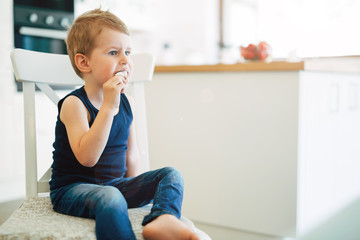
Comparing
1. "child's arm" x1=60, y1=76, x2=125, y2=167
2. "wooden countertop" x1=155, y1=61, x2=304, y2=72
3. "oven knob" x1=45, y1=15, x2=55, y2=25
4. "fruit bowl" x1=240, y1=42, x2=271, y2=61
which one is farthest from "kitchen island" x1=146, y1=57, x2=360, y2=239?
"oven knob" x1=45, y1=15, x2=55, y2=25

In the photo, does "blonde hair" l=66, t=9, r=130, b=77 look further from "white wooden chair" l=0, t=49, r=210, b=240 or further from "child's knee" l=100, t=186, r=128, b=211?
"child's knee" l=100, t=186, r=128, b=211

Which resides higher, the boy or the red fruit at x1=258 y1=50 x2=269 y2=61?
the red fruit at x1=258 y1=50 x2=269 y2=61

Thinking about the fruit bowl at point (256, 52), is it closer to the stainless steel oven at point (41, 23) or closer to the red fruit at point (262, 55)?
the red fruit at point (262, 55)

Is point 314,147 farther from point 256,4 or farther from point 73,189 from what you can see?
point 256,4

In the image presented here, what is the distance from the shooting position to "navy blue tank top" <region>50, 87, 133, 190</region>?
820mm

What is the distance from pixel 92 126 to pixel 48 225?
→ 208 millimetres

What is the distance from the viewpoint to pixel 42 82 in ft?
3.10

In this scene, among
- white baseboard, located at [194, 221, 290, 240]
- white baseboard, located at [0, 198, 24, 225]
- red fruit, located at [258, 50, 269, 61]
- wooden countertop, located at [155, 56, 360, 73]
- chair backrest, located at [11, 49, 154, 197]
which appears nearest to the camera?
chair backrest, located at [11, 49, 154, 197]

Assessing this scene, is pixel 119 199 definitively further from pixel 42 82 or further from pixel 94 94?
pixel 42 82

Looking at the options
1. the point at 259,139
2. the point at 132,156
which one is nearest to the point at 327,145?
the point at 259,139

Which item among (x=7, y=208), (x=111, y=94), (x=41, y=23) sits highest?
(x=41, y=23)

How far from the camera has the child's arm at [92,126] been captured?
731 millimetres

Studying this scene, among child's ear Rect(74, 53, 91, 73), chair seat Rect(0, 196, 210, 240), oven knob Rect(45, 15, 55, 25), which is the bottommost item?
chair seat Rect(0, 196, 210, 240)

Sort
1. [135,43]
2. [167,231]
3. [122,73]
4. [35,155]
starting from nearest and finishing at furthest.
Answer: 1. [167,231]
2. [122,73]
3. [35,155]
4. [135,43]
